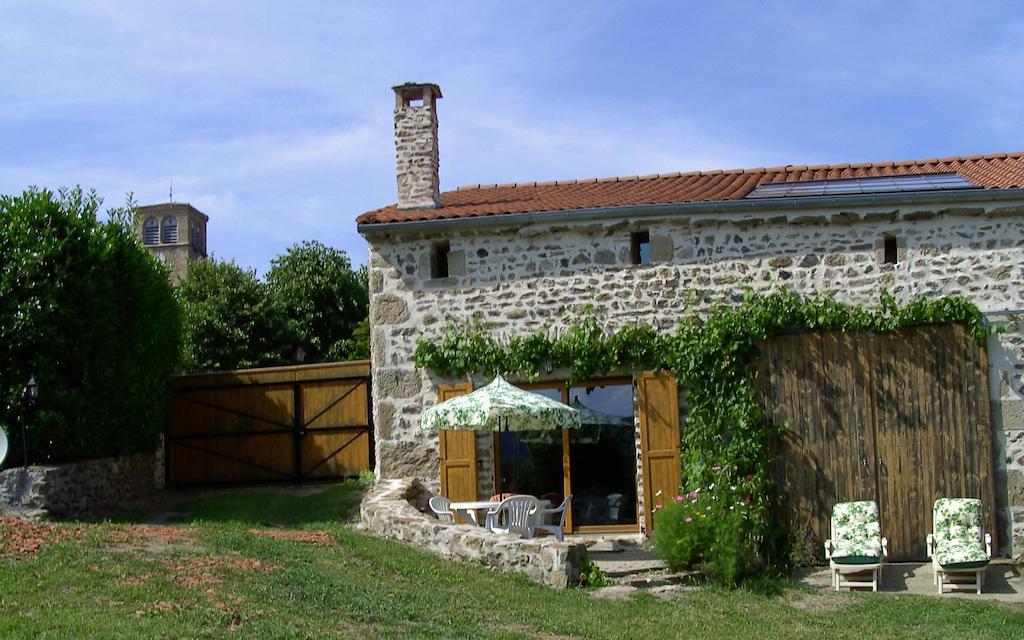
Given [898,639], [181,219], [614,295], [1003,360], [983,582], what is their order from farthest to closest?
[181,219], [614,295], [1003,360], [983,582], [898,639]

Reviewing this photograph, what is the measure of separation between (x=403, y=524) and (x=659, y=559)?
8.64ft

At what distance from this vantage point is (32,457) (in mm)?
12805

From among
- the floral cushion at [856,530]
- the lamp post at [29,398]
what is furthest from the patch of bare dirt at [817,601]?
the lamp post at [29,398]

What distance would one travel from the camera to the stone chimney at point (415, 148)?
1315cm

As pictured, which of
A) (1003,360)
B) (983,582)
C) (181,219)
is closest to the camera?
(983,582)

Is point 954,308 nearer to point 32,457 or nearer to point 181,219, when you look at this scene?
point 32,457

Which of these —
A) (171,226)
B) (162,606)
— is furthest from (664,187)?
(171,226)

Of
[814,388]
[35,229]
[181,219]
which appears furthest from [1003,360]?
[181,219]

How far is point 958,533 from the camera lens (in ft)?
34.4

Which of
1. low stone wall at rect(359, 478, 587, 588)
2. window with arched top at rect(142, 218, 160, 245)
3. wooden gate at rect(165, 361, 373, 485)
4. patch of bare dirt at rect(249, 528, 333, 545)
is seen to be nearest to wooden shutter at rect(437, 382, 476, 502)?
low stone wall at rect(359, 478, 587, 588)

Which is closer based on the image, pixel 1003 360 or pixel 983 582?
pixel 983 582

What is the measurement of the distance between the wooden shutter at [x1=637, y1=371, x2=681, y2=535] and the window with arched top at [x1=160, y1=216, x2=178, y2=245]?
5246 cm

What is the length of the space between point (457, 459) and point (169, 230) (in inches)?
2040

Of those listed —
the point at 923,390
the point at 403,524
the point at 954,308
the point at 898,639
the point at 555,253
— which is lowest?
the point at 898,639
